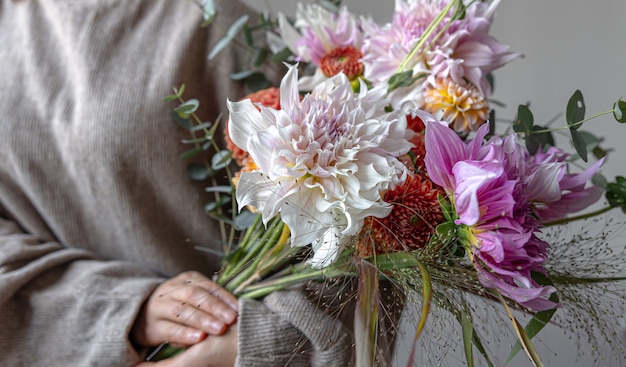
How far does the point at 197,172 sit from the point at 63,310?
0.86ft

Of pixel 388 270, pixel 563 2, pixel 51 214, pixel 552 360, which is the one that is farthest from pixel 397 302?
pixel 563 2

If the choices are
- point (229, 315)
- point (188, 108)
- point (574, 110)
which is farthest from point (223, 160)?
point (574, 110)

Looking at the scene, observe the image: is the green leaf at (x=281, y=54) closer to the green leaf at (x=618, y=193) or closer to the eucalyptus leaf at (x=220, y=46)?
the eucalyptus leaf at (x=220, y=46)

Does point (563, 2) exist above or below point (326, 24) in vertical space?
below

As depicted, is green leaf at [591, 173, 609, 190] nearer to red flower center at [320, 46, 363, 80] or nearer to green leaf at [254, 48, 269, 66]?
red flower center at [320, 46, 363, 80]

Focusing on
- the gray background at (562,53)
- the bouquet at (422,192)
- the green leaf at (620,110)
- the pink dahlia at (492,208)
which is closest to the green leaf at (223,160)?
the bouquet at (422,192)

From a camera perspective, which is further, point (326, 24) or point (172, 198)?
point (172, 198)

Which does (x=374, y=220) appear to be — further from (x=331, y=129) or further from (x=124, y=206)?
(x=124, y=206)

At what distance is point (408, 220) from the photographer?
0.48 metres

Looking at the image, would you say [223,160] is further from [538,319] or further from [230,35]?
[538,319]

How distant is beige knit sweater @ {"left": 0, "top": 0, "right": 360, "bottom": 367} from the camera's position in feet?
2.89

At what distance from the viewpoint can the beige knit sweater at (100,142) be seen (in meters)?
0.88

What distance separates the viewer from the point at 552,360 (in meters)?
0.69

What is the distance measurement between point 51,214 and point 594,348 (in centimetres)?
77
